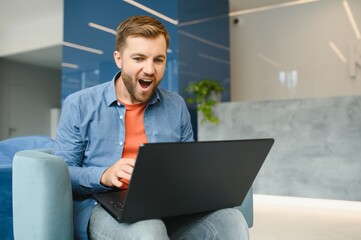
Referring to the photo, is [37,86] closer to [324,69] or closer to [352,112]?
[324,69]

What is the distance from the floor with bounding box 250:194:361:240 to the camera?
243 cm

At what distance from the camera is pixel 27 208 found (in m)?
1.02

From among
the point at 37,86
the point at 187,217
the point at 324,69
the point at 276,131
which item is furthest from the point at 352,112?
the point at 37,86

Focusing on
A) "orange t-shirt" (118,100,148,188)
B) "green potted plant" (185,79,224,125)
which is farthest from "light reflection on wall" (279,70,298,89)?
→ "orange t-shirt" (118,100,148,188)

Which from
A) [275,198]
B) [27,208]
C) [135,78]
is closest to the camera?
[27,208]

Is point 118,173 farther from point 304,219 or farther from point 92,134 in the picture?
point 304,219

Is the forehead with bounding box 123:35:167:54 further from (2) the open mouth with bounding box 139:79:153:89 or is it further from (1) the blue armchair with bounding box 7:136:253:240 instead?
(1) the blue armchair with bounding box 7:136:253:240

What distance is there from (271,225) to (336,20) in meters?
3.73

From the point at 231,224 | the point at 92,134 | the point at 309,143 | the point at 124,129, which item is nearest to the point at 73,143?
the point at 92,134

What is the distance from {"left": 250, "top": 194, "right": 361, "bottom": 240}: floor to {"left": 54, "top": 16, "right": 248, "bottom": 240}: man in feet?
4.67

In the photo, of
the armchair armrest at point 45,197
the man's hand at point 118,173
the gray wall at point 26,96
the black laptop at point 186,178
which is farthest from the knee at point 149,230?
the gray wall at point 26,96

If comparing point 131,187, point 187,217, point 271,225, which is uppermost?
point 131,187

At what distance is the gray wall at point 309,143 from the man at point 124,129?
8.12ft

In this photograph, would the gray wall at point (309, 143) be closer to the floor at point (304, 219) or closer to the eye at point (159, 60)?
the floor at point (304, 219)
